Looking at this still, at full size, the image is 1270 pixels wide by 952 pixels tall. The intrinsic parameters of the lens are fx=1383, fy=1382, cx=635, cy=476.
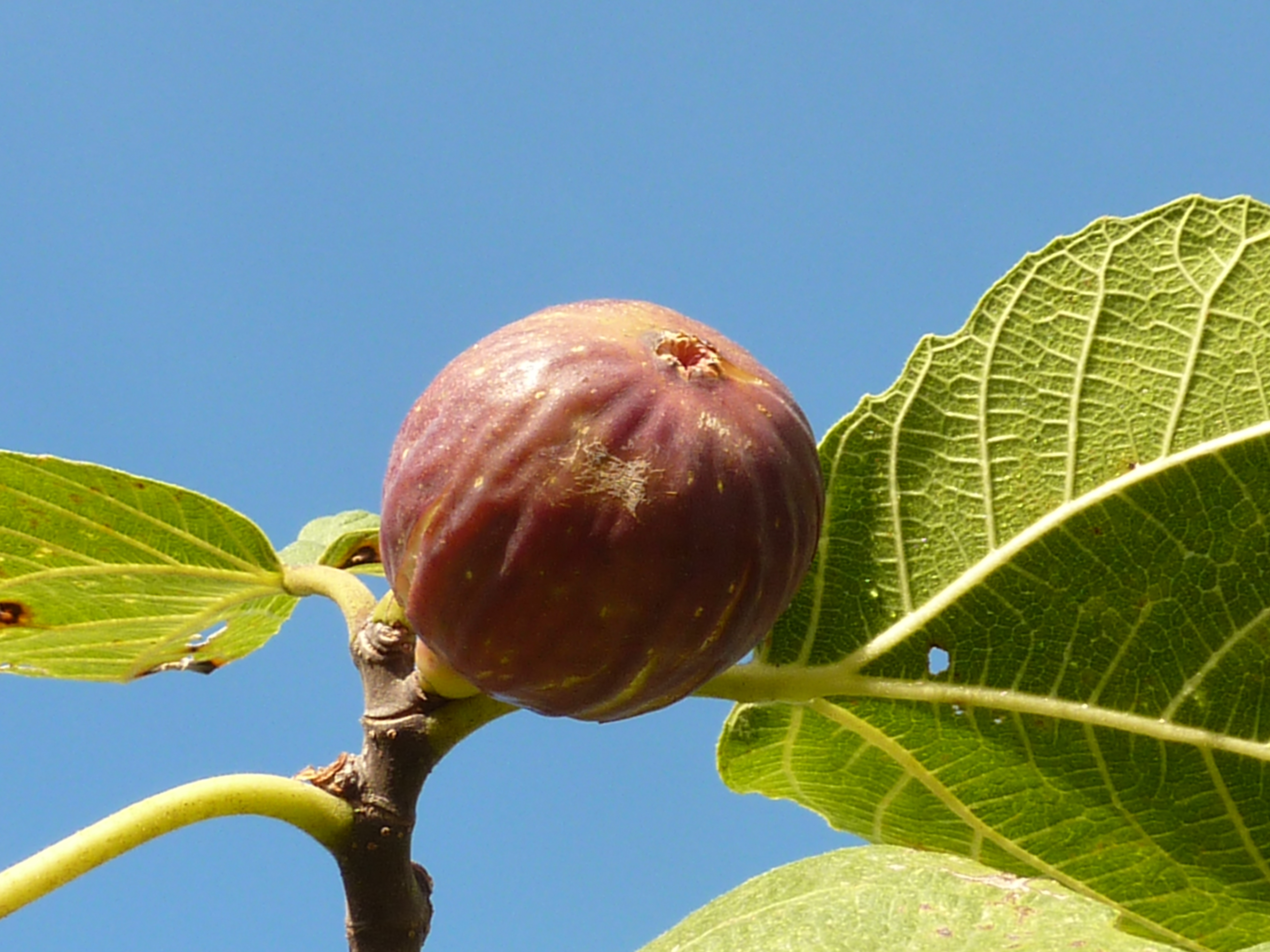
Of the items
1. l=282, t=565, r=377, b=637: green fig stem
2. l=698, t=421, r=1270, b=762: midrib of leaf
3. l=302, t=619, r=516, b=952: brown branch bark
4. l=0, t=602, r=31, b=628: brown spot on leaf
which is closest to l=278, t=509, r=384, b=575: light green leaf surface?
l=282, t=565, r=377, b=637: green fig stem

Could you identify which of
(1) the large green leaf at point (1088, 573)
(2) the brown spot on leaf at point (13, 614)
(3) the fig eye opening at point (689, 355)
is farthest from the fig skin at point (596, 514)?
(2) the brown spot on leaf at point (13, 614)

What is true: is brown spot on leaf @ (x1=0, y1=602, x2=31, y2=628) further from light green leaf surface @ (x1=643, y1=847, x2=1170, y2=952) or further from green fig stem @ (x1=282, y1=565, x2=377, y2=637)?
light green leaf surface @ (x1=643, y1=847, x2=1170, y2=952)

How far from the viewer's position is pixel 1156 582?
4.70 feet

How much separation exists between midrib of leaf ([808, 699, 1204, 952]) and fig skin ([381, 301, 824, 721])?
376mm

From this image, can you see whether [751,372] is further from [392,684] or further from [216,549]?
[216,549]

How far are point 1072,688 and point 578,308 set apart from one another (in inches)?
26.5

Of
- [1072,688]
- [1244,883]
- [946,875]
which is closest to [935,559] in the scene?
[1072,688]

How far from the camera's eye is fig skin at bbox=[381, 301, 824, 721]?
1.11m

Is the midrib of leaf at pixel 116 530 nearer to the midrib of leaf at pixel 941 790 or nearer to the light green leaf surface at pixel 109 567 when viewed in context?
the light green leaf surface at pixel 109 567

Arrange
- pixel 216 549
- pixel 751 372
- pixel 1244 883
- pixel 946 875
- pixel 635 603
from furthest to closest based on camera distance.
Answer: pixel 216 549
pixel 1244 883
pixel 946 875
pixel 751 372
pixel 635 603

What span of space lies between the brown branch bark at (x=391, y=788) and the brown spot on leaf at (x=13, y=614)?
0.60m

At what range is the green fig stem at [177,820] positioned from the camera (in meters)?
1.21

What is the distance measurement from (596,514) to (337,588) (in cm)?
66

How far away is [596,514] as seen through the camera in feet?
3.59
